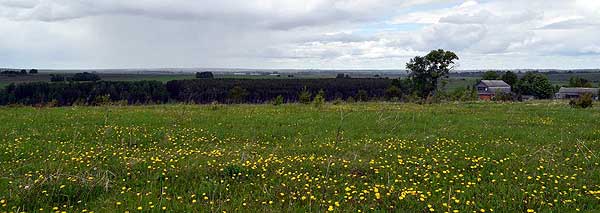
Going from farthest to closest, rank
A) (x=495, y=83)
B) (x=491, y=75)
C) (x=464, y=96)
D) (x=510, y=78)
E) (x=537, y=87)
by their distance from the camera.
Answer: (x=491, y=75) < (x=510, y=78) < (x=495, y=83) < (x=537, y=87) < (x=464, y=96)

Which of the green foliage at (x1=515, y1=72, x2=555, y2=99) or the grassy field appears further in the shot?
the green foliage at (x1=515, y1=72, x2=555, y2=99)

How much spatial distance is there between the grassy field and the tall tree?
161ft

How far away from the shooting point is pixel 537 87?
86000mm

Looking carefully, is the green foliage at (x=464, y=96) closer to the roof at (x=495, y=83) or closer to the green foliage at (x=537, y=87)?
the roof at (x=495, y=83)

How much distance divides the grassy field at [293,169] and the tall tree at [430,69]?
49.1m

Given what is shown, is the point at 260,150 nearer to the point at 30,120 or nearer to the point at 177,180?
the point at 177,180

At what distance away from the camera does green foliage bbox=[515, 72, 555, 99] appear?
282 feet

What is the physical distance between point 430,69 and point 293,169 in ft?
185

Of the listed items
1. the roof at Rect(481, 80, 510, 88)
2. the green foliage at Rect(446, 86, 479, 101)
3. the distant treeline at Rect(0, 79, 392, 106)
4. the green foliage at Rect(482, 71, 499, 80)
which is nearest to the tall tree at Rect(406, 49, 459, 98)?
the distant treeline at Rect(0, 79, 392, 106)

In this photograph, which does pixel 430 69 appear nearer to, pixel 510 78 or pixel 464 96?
pixel 464 96

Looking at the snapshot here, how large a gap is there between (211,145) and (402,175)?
4.40m

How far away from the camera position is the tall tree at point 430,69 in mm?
59188

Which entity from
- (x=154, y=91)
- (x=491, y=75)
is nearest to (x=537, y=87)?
(x=491, y=75)

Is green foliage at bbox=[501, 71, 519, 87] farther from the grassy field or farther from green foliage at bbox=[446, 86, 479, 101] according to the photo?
the grassy field
